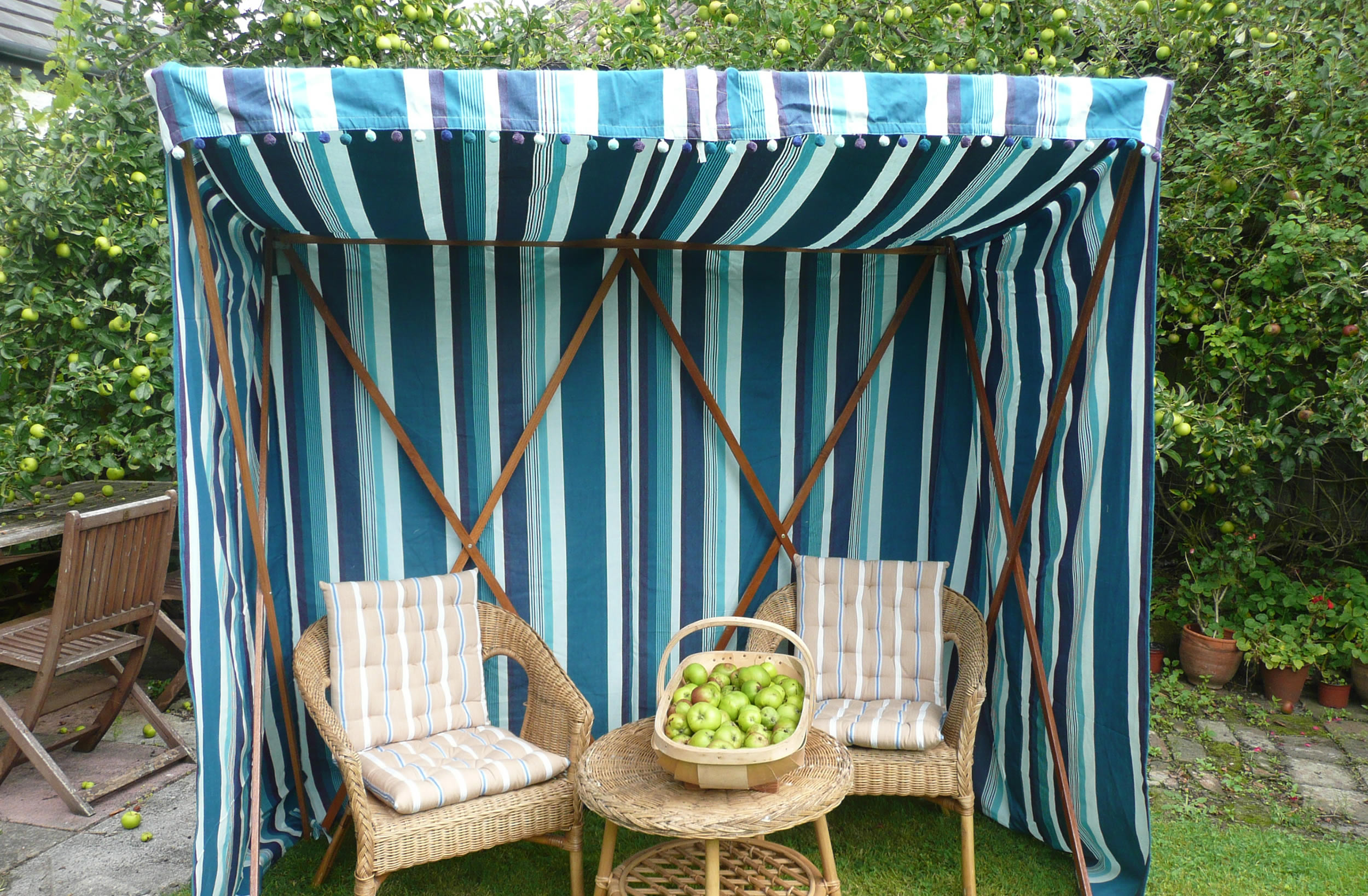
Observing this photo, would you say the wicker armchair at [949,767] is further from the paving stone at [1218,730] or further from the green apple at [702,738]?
the paving stone at [1218,730]

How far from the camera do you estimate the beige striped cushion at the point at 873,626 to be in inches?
128

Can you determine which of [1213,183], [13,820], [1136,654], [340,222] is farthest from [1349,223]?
[13,820]

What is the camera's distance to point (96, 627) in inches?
132

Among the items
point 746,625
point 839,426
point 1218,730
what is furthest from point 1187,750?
point 746,625

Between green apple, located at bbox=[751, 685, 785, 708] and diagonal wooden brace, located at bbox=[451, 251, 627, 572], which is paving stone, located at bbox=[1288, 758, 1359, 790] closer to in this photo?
green apple, located at bbox=[751, 685, 785, 708]

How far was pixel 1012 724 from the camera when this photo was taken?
10.6 feet

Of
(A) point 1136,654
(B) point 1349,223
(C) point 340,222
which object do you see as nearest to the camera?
(A) point 1136,654

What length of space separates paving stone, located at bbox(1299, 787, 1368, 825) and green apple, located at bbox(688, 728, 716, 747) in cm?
252

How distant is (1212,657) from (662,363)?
122 inches

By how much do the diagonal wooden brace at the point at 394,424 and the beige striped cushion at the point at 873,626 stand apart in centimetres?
112

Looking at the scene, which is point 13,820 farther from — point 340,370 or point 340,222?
point 340,222

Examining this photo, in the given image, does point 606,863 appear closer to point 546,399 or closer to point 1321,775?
point 546,399

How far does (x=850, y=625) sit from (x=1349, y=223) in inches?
111

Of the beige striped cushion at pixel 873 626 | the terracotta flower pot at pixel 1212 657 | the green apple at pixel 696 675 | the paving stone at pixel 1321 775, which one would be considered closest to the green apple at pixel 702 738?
the green apple at pixel 696 675
